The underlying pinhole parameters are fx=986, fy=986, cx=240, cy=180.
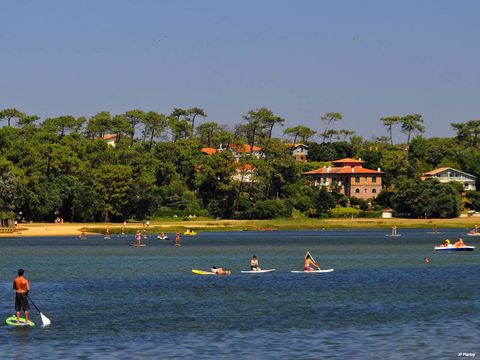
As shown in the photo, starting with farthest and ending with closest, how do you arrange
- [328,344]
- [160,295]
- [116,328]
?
1. [160,295]
2. [116,328]
3. [328,344]

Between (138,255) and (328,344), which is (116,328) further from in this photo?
(138,255)

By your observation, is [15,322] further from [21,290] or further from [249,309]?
[249,309]

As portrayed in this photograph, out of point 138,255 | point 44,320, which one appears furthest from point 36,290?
point 138,255

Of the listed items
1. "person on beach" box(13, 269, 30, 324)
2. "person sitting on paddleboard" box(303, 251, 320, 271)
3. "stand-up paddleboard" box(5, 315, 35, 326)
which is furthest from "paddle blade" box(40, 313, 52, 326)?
"person sitting on paddleboard" box(303, 251, 320, 271)

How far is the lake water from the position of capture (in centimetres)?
4053

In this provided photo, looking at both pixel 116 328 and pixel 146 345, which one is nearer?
pixel 146 345

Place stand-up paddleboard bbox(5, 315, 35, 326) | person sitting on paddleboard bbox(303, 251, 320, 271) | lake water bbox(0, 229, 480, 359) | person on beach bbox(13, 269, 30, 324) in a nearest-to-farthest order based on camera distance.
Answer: lake water bbox(0, 229, 480, 359)
person on beach bbox(13, 269, 30, 324)
stand-up paddleboard bbox(5, 315, 35, 326)
person sitting on paddleboard bbox(303, 251, 320, 271)

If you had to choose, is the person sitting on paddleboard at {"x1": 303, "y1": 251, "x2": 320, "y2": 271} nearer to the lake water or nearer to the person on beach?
the lake water

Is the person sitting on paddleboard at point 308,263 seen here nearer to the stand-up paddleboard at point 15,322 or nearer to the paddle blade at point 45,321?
the paddle blade at point 45,321

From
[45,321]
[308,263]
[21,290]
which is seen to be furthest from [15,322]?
[308,263]

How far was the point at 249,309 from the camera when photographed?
181ft

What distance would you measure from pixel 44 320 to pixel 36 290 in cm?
2257

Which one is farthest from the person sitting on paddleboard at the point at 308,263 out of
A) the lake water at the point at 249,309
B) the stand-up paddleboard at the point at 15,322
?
the stand-up paddleboard at the point at 15,322

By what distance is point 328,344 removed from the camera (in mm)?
41188
